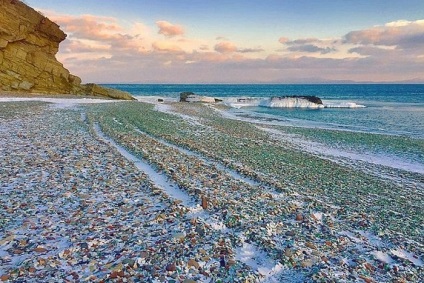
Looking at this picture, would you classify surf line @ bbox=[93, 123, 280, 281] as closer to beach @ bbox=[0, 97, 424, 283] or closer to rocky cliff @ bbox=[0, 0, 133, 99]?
beach @ bbox=[0, 97, 424, 283]

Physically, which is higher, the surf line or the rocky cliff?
the rocky cliff

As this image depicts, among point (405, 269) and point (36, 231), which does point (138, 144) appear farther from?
point (405, 269)

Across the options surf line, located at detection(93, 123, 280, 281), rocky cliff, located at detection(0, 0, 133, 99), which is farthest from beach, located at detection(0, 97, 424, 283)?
rocky cliff, located at detection(0, 0, 133, 99)

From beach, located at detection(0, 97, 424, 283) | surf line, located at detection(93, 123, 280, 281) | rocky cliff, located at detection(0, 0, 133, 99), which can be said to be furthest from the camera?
rocky cliff, located at detection(0, 0, 133, 99)

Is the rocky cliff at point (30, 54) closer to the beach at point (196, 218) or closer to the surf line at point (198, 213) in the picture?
the beach at point (196, 218)

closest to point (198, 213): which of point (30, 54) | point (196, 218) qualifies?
point (196, 218)

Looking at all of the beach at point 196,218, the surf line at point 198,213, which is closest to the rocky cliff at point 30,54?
the beach at point 196,218

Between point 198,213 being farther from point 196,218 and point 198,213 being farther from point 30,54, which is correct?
point 30,54

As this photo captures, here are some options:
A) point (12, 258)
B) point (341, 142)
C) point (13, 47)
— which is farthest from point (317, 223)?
point (13, 47)
